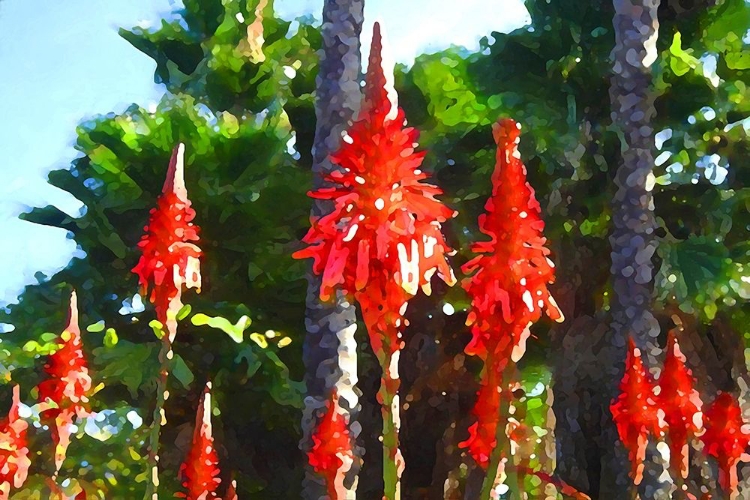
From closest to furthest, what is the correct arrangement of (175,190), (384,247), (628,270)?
(384,247) → (175,190) → (628,270)

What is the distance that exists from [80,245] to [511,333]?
225 inches

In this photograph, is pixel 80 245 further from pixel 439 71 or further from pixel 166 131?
pixel 439 71

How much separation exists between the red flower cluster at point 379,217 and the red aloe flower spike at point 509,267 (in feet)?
0.49

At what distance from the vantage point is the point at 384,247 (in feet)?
6.30

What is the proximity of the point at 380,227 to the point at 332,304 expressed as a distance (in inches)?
146

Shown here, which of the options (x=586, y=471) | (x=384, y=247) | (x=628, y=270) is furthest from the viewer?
(x=586, y=471)

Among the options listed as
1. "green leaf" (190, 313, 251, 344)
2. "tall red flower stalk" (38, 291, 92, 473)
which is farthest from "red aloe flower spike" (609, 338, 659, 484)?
"green leaf" (190, 313, 251, 344)

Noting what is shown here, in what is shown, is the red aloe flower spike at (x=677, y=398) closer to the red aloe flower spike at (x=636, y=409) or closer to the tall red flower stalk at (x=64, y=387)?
the red aloe flower spike at (x=636, y=409)

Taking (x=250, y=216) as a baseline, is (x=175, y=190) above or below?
below

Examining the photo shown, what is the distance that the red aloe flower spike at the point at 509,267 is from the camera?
2098mm

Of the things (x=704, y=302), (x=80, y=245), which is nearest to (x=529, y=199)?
(x=704, y=302)

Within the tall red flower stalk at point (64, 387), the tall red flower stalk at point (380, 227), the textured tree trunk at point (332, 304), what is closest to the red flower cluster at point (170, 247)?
the tall red flower stalk at point (64, 387)

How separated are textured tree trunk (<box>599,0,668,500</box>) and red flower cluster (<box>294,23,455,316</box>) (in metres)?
4.32

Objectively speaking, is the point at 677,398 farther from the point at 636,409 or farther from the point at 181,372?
the point at 181,372
